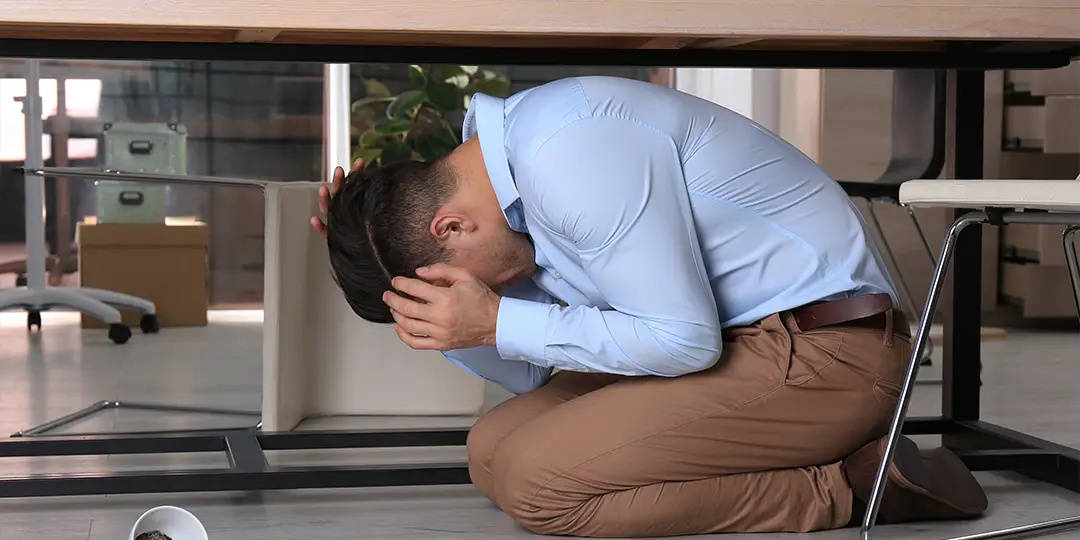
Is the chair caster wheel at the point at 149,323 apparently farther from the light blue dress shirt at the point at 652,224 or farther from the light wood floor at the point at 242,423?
the light blue dress shirt at the point at 652,224

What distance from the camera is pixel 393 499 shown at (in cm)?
172

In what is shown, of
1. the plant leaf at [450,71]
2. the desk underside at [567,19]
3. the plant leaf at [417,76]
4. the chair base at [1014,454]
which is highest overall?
the plant leaf at [450,71]

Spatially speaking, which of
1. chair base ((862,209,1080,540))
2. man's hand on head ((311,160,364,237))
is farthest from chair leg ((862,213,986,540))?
man's hand on head ((311,160,364,237))

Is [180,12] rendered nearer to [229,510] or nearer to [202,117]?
[229,510]

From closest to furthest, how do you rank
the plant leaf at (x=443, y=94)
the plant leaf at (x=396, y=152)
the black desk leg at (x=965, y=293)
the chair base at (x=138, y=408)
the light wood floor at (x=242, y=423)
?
the light wood floor at (x=242, y=423)
the black desk leg at (x=965, y=293)
the chair base at (x=138, y=408)
the plant leaf at (x=396, y=152)
the plant leaf at (x=443, y=94)

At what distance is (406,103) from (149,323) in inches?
43.4

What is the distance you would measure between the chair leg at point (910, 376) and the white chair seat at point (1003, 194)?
52mm

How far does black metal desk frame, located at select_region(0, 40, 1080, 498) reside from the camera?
5.12 feet

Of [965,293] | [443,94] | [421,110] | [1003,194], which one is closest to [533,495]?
[1003,194]

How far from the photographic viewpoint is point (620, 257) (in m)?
1.30

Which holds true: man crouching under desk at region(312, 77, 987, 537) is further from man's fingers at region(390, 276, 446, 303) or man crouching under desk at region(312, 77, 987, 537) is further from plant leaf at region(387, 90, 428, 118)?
plant leaf at region(387, 90, 428, 118)

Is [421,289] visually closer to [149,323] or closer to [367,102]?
[149,323]

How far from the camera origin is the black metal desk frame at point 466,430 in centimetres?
156

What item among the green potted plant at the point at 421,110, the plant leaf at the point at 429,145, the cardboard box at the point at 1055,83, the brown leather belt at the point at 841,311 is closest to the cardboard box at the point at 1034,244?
the cardboard box at the point at 1055,83
